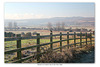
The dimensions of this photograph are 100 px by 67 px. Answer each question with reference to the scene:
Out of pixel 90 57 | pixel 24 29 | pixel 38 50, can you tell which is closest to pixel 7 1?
pixel 24 29

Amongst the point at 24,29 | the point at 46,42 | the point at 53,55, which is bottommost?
the point at 53,55

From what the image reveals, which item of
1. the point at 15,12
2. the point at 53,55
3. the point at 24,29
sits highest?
A: the point at 15,12

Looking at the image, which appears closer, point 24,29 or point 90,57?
point 24,29

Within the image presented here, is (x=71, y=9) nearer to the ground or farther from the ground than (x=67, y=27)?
farther from the ground

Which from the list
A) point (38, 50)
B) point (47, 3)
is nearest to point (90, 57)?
point (38, 50)

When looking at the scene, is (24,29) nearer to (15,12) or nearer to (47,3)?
(15,12)
